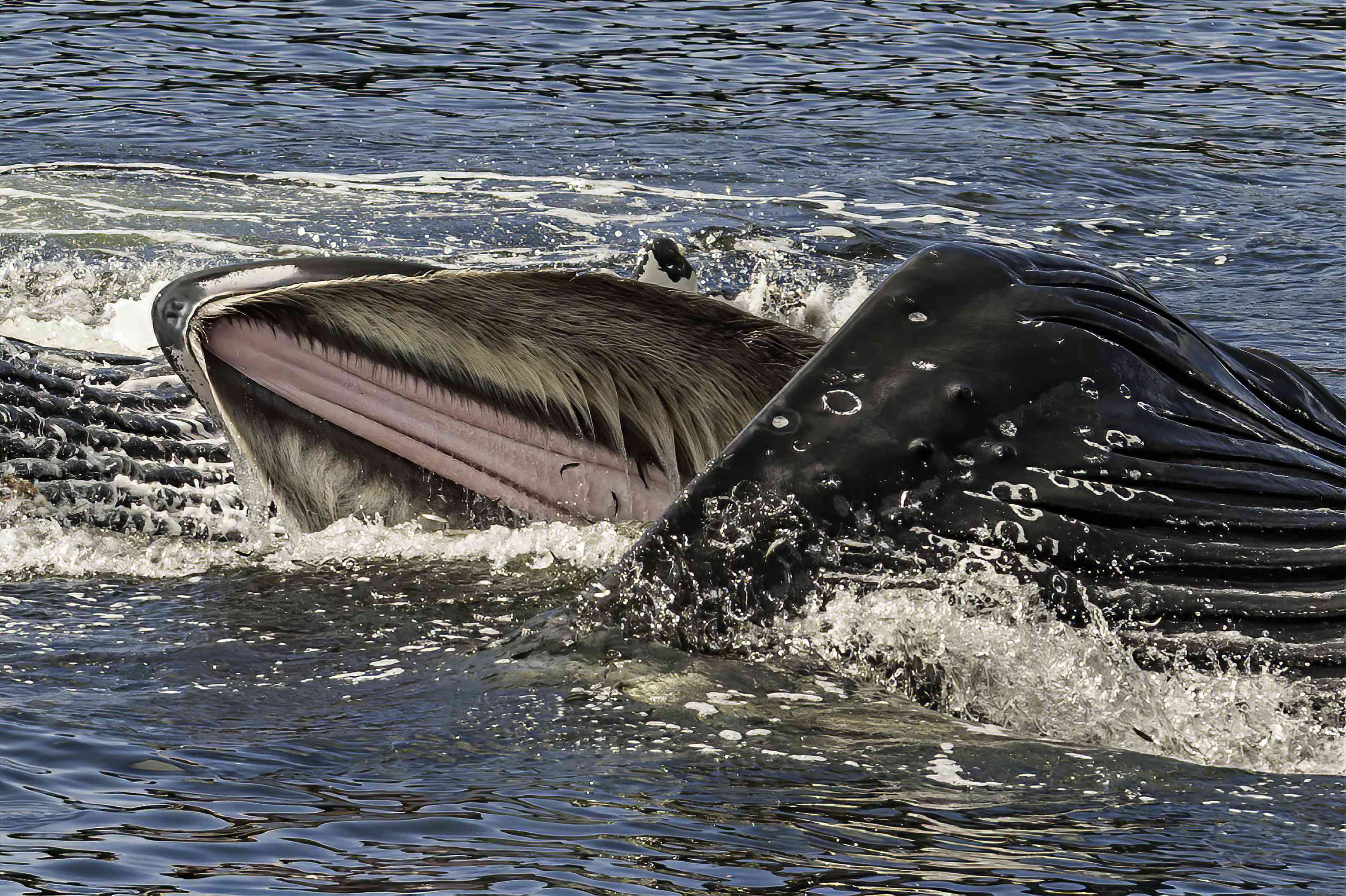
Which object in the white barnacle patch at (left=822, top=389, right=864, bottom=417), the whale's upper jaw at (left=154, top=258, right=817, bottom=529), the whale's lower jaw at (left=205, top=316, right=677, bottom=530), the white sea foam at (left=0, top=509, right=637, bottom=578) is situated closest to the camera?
the white barnacle patch at (left=822, top=389, right=864, bottom=417)

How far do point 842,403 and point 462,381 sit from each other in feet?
5.05

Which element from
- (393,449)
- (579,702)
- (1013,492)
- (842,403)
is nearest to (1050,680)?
(1013,492)

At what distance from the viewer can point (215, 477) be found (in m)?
6.35

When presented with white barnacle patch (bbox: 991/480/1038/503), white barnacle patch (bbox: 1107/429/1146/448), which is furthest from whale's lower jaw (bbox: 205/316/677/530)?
white barnacle patch (bbox: 1107/429/1146/448)

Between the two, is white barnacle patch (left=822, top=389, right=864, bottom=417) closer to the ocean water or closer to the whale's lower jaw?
the ocean water

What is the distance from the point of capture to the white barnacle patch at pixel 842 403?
4.24 metres

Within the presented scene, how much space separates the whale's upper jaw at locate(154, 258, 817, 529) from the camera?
16.5 feet

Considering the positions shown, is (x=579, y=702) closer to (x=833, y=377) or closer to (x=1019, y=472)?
(x=833, y=377)

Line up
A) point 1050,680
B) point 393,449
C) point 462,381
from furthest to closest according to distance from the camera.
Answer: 1. point 393,449
2. point 462,381
3. point 1050,680

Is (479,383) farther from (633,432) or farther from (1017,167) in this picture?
(1017,167)

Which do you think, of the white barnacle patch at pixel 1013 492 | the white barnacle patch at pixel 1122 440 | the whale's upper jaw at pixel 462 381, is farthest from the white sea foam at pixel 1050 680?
the whale's upper jaw at pixel 462 381

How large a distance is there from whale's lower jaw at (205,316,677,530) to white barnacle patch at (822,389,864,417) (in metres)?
1.34

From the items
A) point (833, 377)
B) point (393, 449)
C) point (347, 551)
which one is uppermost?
point (833, 377)

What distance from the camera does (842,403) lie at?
14.0 feet
